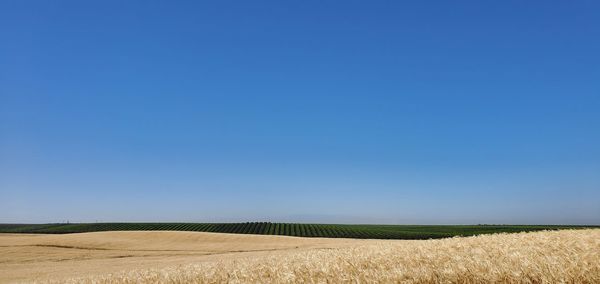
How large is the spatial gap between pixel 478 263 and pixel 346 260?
2.69 meters

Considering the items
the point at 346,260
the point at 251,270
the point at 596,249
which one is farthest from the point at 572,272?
the point at 251,270

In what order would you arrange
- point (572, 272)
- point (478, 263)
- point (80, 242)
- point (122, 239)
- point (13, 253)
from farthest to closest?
point (122, 239) < point (80, 242) < point (13, 253) < point (478, 263) < point (572, 272)

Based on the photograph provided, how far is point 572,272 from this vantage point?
5574mm

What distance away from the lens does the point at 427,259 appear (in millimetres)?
7695

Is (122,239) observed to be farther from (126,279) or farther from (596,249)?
(596,249)

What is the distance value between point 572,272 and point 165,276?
21.7ft

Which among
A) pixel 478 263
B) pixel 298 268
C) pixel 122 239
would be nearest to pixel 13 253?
pixel 122 239

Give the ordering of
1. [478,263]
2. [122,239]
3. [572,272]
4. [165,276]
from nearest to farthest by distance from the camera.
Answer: [572,272]
[478,263]
[165,276]
[122,239]

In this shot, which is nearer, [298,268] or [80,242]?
[298,268]

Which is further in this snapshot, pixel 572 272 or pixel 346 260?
pixel 346 260

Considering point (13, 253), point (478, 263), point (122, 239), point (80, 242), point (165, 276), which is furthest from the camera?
point (122, 239)

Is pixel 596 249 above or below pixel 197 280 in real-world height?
above

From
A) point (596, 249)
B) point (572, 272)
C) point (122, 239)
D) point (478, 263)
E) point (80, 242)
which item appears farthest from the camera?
point (122, 239)

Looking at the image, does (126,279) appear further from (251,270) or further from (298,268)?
(298,268)
